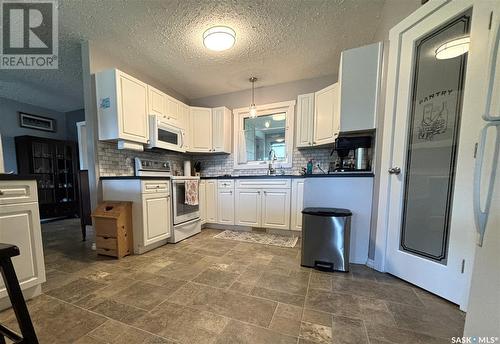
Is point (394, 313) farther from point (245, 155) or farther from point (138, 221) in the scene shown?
point (245, 155)

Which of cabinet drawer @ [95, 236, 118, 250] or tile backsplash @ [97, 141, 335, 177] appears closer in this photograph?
cabinet drawer @ [95, 236, 118, 250]

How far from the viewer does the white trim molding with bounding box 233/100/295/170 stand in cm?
344

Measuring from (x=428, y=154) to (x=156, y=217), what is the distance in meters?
2.87

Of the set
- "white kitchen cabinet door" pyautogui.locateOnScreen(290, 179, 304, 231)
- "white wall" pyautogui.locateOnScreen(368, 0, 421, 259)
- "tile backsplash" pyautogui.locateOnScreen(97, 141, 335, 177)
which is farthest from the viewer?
"white kitchen cabinet door" pyautogui.locateOnScreen(290, 179, 304, 231)

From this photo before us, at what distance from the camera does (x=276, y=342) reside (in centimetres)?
103

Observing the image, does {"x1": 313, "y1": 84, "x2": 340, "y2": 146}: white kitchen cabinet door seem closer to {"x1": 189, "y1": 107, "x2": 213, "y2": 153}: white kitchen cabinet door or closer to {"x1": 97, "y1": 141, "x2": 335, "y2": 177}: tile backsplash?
{"x1": 97, "y1": 141, "x2": 335, "y2": 177}: tile backsplash

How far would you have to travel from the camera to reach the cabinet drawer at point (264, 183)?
117 inches

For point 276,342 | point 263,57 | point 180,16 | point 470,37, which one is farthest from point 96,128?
point 470,37

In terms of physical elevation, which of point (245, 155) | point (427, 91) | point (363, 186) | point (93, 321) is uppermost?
point (427, 91)

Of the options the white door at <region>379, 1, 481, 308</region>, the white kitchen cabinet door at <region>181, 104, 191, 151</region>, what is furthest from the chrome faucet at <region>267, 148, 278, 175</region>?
the white door at <region>379, 1, 481, 308</region>

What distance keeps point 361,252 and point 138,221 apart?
99.0 inches

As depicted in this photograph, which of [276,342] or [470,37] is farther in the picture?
[470,37]

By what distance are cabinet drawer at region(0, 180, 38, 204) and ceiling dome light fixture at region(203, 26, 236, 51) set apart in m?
2.06

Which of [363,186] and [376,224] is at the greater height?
[363,186]
